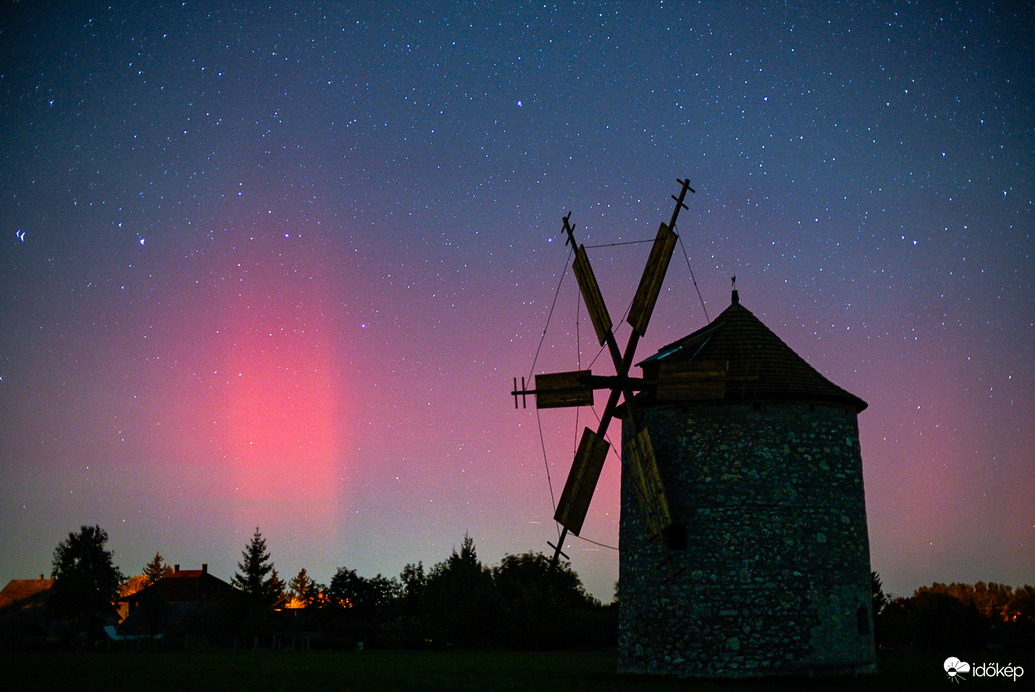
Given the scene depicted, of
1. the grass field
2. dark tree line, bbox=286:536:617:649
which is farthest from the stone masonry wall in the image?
dark tree line, bbox=286:536:617:649

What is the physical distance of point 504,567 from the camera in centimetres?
5697

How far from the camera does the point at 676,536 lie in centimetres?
1994

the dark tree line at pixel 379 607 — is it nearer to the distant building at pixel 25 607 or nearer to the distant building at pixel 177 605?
the distant building at pixel 177 605

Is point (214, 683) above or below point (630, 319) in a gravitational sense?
below

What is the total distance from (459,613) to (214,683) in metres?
30.5

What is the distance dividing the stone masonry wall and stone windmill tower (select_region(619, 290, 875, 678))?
26 mm

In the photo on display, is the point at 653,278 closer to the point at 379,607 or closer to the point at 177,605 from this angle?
the point at 379,607

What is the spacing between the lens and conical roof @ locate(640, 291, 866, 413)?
20.0 m

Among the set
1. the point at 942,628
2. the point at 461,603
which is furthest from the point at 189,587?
the point at 942,628

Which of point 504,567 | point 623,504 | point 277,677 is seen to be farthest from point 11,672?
point 504,567

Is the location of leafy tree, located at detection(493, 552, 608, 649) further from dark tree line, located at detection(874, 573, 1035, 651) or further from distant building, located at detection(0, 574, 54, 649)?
distant building, located at detection(0, 574, 54, 649)

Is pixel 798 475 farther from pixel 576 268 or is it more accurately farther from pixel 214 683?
pixel 214 683

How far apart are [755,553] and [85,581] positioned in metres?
48.1

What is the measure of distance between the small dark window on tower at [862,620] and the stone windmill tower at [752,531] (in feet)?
0.14
